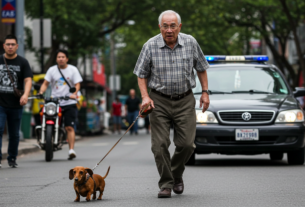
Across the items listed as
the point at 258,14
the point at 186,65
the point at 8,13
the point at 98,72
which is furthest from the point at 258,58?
the point at 98,72

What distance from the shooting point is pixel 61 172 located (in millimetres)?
9594

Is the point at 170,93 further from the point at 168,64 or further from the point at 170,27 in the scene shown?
the point at 170,27

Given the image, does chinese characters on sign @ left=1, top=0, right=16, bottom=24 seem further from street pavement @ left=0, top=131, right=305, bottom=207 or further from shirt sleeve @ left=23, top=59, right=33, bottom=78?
shirt sleeve @ left=23, top=59, right=33, bottom=78

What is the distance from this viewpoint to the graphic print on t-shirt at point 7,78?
10.1m

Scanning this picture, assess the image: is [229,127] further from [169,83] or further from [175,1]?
[175,1]

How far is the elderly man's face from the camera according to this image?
6.50m

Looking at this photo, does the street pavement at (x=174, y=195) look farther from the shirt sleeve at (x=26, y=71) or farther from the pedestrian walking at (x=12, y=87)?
the shirt sleeve at (x=26, y=71)

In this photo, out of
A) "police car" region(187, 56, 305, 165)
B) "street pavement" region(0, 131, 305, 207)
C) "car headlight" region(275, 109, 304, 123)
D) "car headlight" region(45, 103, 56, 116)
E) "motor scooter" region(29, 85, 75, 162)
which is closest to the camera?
"street pavement" region(0, 131, 305, 207)

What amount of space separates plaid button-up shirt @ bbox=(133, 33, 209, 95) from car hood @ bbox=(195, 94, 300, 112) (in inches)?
129

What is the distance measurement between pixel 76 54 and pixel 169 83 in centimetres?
2203

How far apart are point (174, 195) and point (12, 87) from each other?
428 centimetres

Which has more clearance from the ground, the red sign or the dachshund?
the red sign

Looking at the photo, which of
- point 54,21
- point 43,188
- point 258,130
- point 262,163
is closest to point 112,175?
point 43,188

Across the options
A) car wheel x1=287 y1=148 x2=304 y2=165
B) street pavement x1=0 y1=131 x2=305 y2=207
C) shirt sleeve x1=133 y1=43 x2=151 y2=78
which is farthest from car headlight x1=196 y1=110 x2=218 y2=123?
shirt sleeve x1=133 y1=43 x2=151 y2=78
